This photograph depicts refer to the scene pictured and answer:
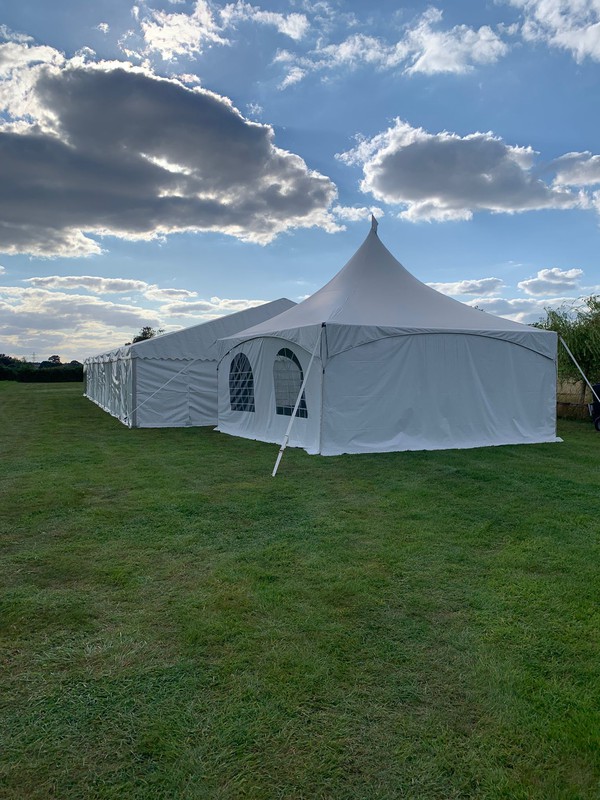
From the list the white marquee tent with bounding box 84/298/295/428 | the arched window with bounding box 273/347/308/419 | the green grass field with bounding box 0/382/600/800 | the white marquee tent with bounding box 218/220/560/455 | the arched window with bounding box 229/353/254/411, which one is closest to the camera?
the green grass field with bounding box 0/382/600/800

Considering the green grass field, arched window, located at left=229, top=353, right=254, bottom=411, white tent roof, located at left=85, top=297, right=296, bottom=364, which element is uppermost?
white tent roof, located at left=85, top=297, right=296, bottom=364

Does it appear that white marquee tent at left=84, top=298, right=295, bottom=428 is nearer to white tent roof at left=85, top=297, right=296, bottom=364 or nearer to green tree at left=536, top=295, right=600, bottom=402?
white tent roof at left=85, top=297, right=296, bottom=364

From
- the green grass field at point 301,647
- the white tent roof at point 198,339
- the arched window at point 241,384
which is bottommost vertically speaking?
the green grass field at point 301,647

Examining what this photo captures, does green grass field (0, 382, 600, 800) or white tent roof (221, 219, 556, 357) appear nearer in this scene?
green grass field (0, 382, 600, 800)

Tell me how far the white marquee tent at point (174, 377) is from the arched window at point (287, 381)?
11.5ft

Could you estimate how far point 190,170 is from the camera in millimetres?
11898

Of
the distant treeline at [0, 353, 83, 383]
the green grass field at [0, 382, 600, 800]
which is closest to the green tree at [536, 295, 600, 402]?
the green grass field at [0, 382, 600, 800]

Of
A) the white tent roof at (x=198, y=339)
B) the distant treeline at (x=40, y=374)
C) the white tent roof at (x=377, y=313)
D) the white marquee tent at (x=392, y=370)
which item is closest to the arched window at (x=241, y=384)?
the white marquee tent at (x=392, y=370)

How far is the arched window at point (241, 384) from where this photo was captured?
10.6 m

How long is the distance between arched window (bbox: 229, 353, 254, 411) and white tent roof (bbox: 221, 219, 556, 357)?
50 centimetres

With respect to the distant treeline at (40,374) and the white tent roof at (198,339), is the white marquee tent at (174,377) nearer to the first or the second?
the white tent roof at (198,339)

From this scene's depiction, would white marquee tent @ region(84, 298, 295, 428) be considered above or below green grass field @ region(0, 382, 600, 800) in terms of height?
above

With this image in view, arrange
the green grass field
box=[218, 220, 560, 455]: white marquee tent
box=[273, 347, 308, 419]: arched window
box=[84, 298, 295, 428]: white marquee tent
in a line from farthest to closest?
box=[84, 298, 295, 428]: white marquee tent
box=[273, 347, 308, 419]: arched window
box=[218, 220, 560, 455]: white marquee tent
the green grass field

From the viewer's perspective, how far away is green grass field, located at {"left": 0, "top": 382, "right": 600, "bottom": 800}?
1738mm
